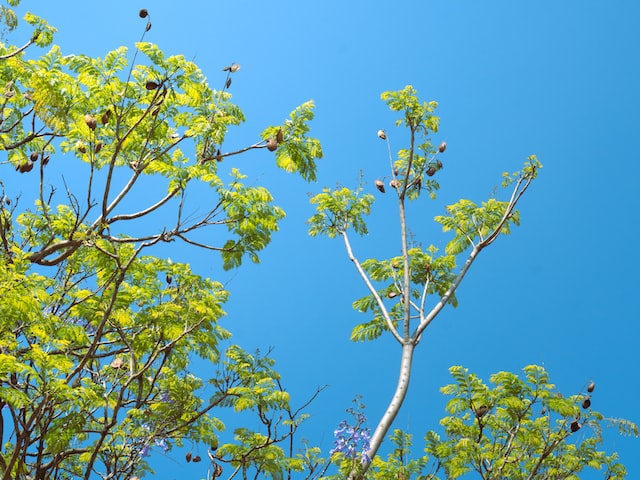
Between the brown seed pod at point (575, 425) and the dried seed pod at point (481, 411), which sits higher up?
the brown seed pod at point (575, 425)

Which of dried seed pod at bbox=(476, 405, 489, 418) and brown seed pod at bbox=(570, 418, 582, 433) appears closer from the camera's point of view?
brown seed pod at bbox=(570, 418, 582, 433)

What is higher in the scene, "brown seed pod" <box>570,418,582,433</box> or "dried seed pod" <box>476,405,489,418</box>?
"brown seed pod" <box>570,418,582,433</box>

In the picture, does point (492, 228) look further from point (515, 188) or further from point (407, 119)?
point (407, 119)

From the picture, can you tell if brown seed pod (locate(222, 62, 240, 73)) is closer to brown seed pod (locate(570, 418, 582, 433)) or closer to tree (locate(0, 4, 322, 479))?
tree (locate(0, 4, 322, 479))

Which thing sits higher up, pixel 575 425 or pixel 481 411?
pixel 575 425

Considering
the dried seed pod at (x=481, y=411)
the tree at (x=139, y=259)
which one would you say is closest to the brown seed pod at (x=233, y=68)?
the tree at (x=139, y=259)

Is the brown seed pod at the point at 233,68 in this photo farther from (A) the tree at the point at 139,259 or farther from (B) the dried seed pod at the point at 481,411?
(B) the dried seed pod at the point at 481,411

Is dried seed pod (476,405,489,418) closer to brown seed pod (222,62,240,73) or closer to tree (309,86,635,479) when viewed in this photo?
tree (309,86,635,479)

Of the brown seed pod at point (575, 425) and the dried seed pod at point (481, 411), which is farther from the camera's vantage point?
the dried seed pod at point (481, 411)

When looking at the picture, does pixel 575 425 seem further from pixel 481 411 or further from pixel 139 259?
pixel 139 259

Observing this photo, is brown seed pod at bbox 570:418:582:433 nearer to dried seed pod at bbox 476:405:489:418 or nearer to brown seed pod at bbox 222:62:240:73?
dried seed pod at bbox 476:405:489:418

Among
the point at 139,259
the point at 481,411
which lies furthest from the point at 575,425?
the point at 139,259

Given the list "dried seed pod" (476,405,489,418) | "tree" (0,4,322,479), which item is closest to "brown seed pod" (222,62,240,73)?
"tree" (0,4,322,479)

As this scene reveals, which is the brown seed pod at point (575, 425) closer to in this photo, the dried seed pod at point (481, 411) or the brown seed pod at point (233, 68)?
the dried seed pod at point (481, 411)
